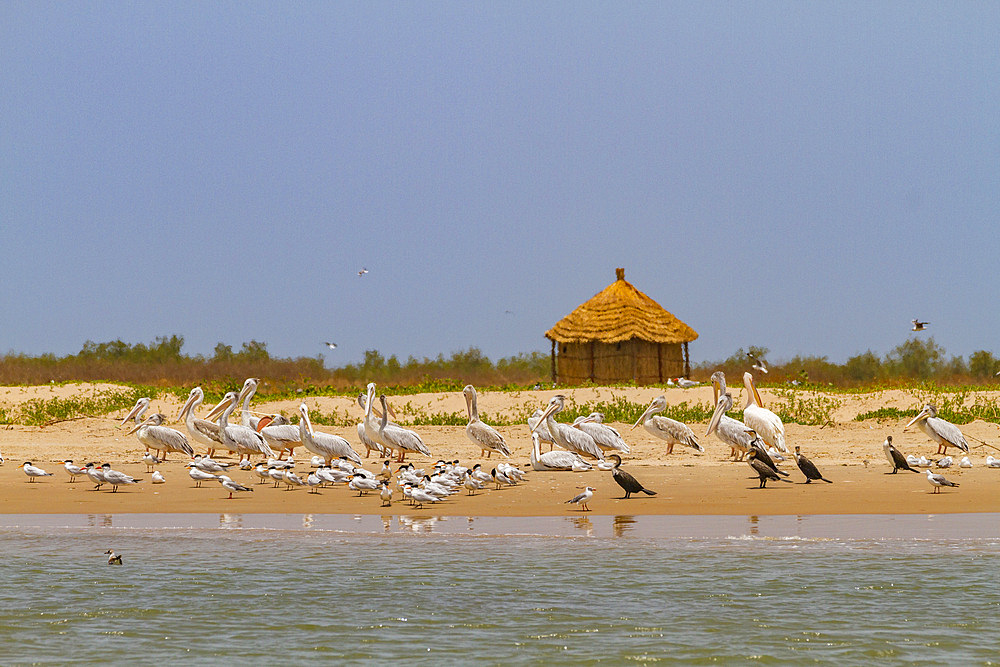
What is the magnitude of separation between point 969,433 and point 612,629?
14943 mm

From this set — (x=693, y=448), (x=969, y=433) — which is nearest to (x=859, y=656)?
(x=693, y=448)

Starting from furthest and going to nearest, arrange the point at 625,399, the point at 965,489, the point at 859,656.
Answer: the point at 625,399
the point at 965,489
the point at 859,656

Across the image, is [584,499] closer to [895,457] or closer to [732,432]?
[732,432]

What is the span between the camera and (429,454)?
63.7ft

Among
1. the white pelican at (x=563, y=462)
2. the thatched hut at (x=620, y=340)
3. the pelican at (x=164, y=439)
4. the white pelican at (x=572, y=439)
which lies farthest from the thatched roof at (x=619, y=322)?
the pelican at (x=164, y=439)

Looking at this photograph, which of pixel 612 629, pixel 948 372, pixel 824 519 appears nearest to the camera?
pixel 612 629

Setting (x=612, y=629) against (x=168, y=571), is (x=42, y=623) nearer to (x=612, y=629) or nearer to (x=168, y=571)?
(x=168, y=571)

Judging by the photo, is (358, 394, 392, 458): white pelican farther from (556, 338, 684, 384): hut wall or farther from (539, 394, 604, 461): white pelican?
(556, 338, 684, 384): hut wall

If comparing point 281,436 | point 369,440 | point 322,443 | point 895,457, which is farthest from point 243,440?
point 895,457

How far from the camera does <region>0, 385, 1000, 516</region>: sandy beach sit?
Result: 14930 millimetres

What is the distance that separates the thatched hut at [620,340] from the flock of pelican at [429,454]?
534 inches

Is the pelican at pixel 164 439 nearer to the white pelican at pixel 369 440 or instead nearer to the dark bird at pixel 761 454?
the white pelican at pixel 369 440

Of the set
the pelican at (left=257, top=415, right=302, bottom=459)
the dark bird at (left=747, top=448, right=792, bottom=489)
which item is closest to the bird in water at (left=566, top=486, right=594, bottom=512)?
the dark bird at (left=747, top=448, right=792, bottom=489)

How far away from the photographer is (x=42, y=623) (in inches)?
366
